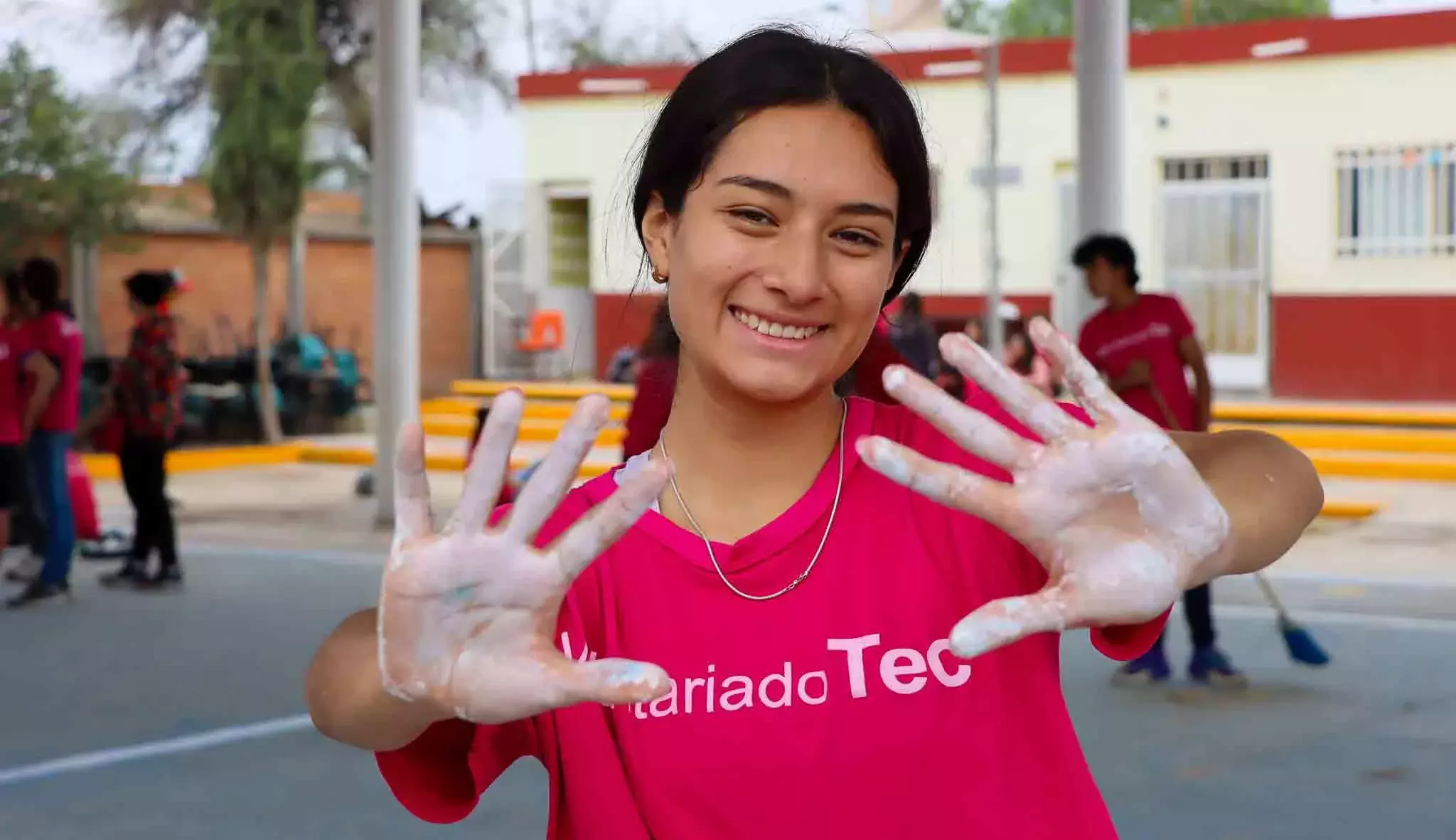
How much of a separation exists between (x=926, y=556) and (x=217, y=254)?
1758cm

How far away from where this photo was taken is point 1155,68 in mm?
18750

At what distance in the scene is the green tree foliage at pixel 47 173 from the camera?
16125 millimetres

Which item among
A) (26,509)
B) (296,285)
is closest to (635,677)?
(26,509)

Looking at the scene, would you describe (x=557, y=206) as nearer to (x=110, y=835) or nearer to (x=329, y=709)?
(x=110, y=835)

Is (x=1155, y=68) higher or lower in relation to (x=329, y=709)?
higher

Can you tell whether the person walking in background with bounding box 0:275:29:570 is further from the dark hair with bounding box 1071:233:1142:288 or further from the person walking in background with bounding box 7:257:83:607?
the dark hair with bounding box 1071:233:1142:288

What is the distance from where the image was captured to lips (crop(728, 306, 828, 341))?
169 centimetres

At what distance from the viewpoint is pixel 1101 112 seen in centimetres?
972

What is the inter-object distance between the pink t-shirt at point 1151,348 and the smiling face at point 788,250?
490cm

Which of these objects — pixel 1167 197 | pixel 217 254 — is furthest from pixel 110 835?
pixel 1167 197

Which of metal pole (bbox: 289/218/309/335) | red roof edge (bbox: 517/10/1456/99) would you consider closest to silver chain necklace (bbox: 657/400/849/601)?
red roof edge (bbox: 517/10/1456/99)

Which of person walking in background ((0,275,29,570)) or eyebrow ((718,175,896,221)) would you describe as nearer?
eyebrow ((718,175,896,221))

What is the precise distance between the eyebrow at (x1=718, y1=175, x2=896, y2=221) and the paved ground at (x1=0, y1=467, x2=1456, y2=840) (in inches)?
125

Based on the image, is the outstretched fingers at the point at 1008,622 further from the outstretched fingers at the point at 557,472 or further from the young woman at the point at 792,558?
the outstretched fingers at the point at 557,472
